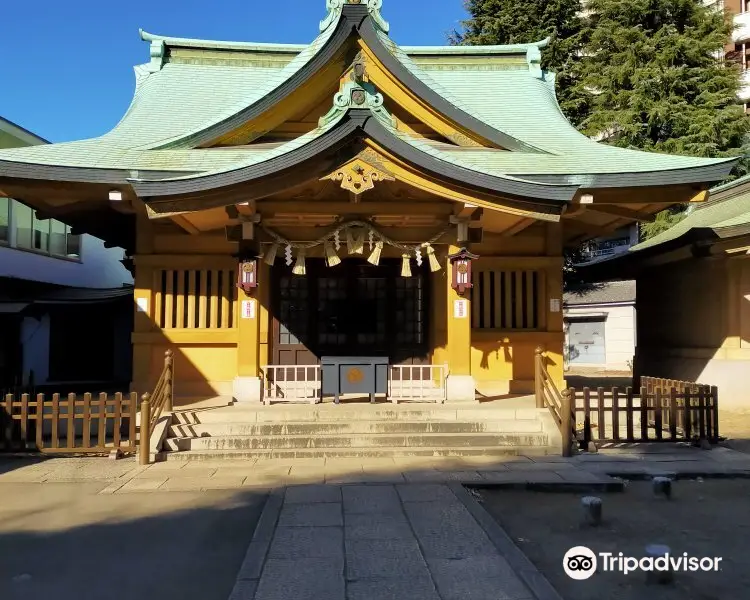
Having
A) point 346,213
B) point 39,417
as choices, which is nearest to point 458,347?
point 346,213

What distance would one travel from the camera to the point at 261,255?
11.0m

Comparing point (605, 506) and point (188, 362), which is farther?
point (188, 362)

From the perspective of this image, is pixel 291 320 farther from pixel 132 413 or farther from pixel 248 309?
pixel 132 413

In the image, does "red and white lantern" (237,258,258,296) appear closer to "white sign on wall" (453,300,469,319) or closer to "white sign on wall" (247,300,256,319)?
"white sign on wall" (247,300,256,319)

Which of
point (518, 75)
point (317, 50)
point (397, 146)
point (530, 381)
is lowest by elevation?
point (530, 381)

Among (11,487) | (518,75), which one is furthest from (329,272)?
(518,75)

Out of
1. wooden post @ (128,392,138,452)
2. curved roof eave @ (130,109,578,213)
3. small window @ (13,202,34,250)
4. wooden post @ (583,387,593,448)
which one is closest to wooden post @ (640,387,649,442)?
wooden post @ (583,387,593,448)

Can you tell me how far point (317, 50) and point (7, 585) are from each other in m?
9.73

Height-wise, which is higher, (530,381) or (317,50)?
(317,50)

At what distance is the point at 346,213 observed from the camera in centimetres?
1101

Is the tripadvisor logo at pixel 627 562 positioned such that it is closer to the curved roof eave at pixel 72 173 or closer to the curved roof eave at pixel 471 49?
the curved roof eave at pixel 72 173

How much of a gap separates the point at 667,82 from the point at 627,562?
24.3 metres

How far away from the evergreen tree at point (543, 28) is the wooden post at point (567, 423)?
70.8 feet

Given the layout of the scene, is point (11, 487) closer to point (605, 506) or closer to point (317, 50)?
point (605, 506)
